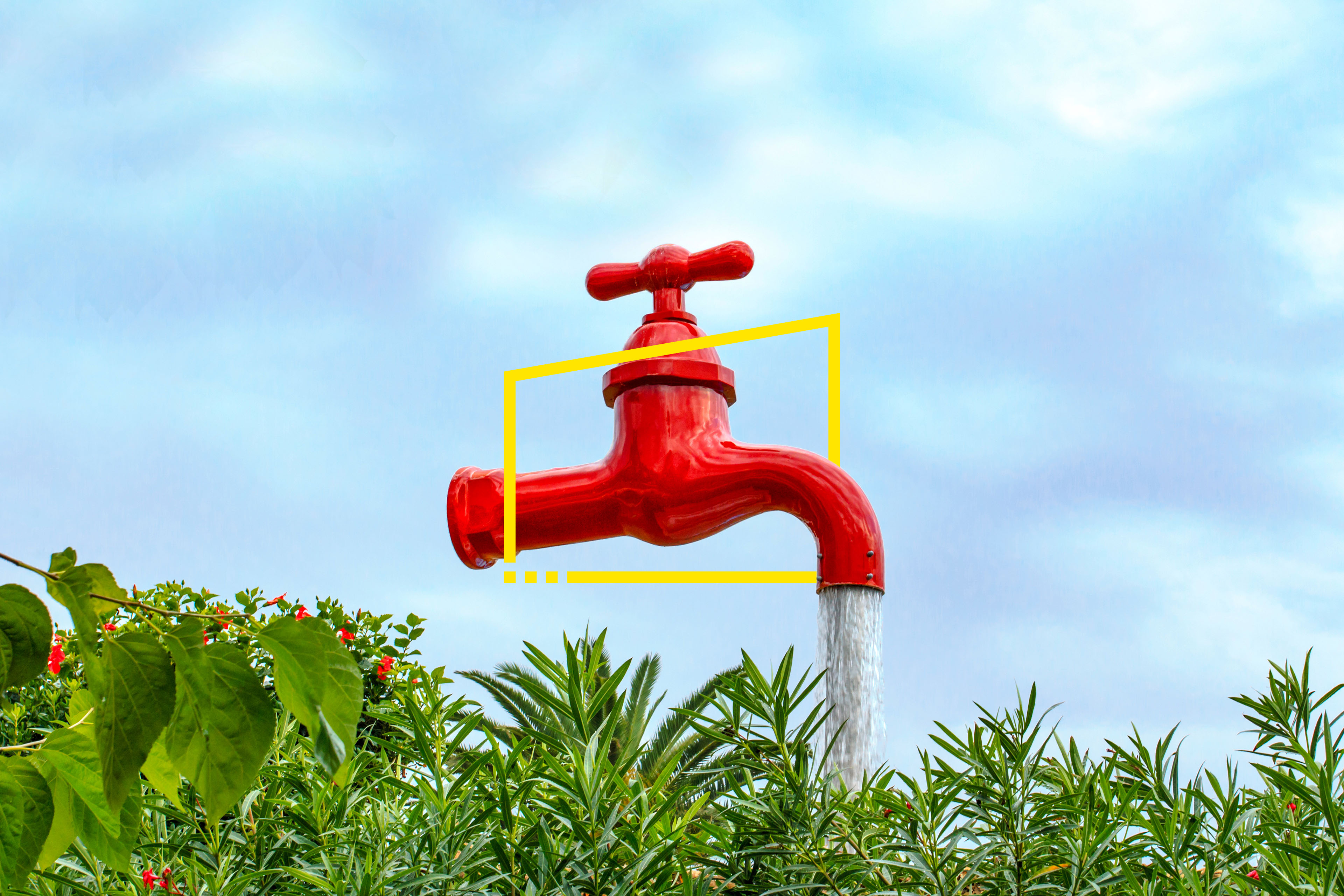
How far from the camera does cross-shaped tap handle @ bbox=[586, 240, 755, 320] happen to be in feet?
9.75

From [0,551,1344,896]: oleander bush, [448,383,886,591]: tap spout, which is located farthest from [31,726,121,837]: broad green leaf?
[448,383,886,591]: tap spout

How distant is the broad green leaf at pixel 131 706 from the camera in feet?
2.23

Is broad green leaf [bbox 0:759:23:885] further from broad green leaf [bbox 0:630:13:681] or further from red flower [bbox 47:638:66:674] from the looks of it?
red flower [bbox 47:638:66:674]

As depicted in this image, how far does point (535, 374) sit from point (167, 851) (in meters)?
1.98

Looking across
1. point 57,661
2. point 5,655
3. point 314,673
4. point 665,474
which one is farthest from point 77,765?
point 57,661

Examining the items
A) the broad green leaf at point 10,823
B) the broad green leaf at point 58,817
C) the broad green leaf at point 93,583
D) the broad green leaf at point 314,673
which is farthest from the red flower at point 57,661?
the broad green leaf at point 314,673

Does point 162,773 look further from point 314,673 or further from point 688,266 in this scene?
point 688,266

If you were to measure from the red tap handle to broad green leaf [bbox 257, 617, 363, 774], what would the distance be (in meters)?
2.36

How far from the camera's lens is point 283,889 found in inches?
48.6

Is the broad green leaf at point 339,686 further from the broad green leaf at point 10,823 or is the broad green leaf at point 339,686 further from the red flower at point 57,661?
the red flower at point 57,661

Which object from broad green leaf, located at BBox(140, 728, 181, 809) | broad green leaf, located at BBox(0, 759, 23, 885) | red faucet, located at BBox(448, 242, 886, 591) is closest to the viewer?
broad green leaf, located at BBox(0, 759, 23, 885)

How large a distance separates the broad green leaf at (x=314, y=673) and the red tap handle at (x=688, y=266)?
93.1 inches

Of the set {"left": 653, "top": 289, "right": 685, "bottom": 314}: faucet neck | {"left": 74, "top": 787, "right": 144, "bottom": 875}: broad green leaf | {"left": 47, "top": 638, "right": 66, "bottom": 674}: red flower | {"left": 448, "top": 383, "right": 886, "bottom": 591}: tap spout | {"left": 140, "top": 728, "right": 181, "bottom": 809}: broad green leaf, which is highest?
{"left": 653, "top": 289, "right": 685, "bottom": 314}: faucet neck

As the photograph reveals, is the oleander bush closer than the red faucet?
Yes
